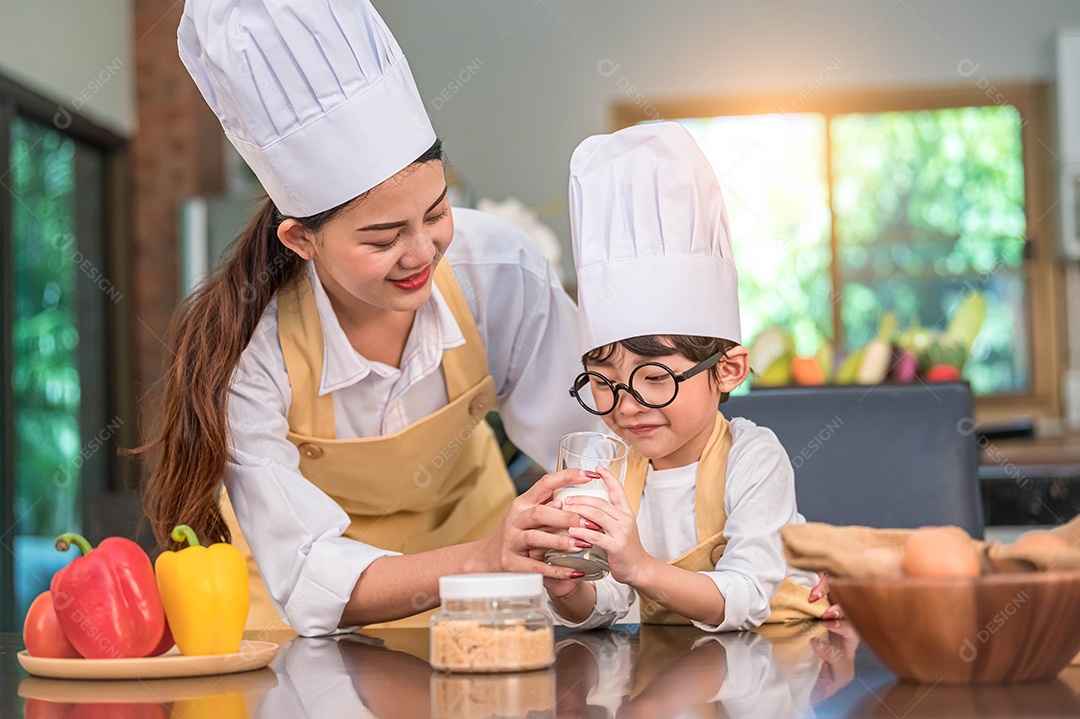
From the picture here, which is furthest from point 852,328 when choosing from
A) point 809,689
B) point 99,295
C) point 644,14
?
point 809,689

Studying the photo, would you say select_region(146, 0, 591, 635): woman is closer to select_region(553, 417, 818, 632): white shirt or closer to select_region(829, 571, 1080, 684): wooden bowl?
select_region(553, 417, 818, 632): white shirt

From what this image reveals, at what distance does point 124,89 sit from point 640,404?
157 inches

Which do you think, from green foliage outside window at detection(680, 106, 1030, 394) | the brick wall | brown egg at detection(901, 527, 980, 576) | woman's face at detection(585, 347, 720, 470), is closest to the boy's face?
woman's face at detection(585, 347, 720, 470)

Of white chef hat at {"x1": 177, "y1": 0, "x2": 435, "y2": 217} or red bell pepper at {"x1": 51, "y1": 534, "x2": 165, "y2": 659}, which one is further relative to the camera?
Result: white chef hat at {"x1": 177, "y1": 0, "x2": 435, "y2": 217}

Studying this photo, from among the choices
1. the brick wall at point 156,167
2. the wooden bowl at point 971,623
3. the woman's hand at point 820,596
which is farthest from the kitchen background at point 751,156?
the wooden bowl at point 971,623

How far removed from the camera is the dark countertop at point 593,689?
79 cm

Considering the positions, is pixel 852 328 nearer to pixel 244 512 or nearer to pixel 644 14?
pixel 644 14

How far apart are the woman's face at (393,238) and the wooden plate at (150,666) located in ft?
1.43

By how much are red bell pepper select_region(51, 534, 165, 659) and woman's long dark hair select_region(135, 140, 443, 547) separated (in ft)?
0.92

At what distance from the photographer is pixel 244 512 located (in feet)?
4.36

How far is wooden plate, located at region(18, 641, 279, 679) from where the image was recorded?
993 millimetres

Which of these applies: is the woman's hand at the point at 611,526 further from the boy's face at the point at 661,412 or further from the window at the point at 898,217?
the window at the point at 898,217

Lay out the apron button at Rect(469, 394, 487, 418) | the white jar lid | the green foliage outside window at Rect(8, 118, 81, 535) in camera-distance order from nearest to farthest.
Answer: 1. the white jar lid
2. the apron button at Rect(469, 394, 487, 418)
3. the green foliage outside window at Rect(8, 118, 81, 535)

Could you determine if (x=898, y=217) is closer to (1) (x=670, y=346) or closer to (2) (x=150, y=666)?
(1) (x=670, y=346)
